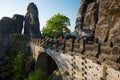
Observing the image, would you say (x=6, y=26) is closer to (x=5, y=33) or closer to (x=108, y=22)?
(x=5, y=33)

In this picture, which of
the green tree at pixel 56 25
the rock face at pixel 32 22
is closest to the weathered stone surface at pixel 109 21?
the green tree at pixel 56 25

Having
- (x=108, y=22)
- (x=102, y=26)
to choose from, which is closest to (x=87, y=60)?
(x=108, y=22)

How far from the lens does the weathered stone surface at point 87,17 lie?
3772 cm

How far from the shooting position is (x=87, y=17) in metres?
40.1

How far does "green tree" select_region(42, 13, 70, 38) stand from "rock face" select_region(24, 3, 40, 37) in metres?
3.09

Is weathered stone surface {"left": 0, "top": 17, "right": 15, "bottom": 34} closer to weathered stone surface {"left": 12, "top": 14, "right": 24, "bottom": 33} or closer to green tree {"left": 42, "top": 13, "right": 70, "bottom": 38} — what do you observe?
weathered stone surface {"left": 12, "top": 14, "right": 24, "bottom": 33}

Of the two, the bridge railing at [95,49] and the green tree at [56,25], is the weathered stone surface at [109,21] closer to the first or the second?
the bridge railing at [95,49]

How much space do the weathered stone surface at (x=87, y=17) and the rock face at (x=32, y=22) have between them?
560 inches

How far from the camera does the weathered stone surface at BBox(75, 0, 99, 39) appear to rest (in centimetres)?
3772

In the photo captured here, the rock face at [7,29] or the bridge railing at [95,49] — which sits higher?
the rock face at [7,29]

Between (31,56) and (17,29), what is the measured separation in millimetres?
19153

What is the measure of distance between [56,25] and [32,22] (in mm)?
6860

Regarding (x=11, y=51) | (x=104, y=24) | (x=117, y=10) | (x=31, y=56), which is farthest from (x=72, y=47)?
(x=11, y=51)

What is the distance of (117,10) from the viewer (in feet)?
62.7
